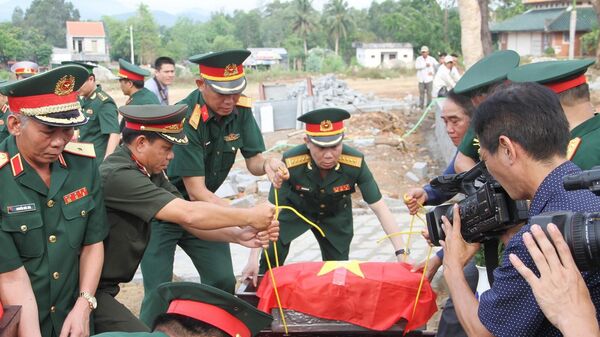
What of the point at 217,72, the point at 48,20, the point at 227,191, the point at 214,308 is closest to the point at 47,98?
the point at 214,308

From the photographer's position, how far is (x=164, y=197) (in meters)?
2.98

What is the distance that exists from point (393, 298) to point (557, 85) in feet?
4.16

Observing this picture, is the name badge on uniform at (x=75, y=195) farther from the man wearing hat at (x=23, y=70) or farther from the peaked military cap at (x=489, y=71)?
the man wearing hat at (x=23, y=70)

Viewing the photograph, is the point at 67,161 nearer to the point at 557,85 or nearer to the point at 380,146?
the point at 557,85

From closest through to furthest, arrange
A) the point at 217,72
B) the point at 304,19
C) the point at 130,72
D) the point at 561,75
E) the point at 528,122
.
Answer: the point at 528,122, the point at 561,75, the point at 217,72, the point at 130,72, the point at 304,19

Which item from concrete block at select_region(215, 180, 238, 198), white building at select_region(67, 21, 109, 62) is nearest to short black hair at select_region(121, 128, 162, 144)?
concrete block at select_region(215, 180, 238, 198)

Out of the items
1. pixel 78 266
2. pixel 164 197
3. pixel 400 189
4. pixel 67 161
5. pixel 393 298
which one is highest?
pixel 67 161

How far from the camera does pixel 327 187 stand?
4.35 meters

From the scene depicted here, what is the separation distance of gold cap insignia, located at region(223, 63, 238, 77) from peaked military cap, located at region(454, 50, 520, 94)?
1.34m

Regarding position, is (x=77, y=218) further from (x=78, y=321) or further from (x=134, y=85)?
(x=134, y=85)

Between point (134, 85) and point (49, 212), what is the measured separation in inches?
171

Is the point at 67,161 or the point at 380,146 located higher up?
the point at 67,161

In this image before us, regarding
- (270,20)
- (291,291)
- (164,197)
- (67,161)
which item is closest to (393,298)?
(291,291)

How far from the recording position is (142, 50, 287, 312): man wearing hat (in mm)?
3951
